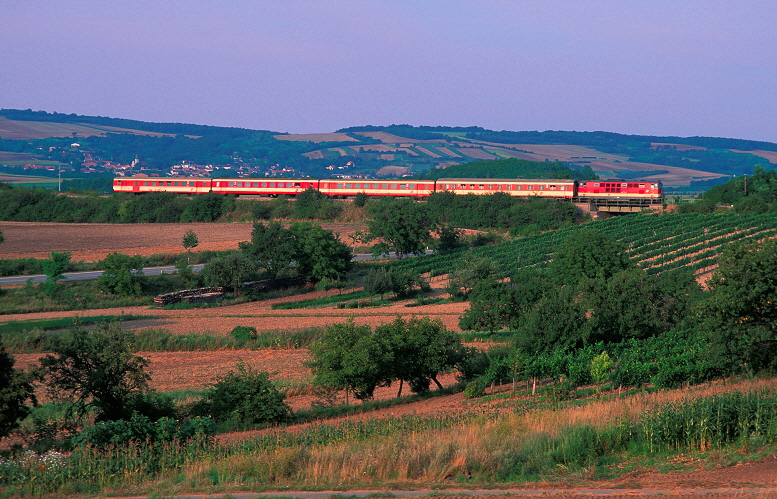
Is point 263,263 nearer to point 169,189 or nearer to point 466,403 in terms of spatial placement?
point 466,403

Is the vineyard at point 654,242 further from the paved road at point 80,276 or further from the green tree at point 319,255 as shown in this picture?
the paved road at point 80,276

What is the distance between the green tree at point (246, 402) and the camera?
62.6 feet

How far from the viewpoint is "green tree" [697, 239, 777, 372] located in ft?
65.1

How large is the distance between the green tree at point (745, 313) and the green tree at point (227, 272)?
32.0m

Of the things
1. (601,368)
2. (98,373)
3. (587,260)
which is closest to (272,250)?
(587,260)

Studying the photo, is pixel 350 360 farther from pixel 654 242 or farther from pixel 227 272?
pixel 654 242

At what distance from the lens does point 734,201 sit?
93.4 meters

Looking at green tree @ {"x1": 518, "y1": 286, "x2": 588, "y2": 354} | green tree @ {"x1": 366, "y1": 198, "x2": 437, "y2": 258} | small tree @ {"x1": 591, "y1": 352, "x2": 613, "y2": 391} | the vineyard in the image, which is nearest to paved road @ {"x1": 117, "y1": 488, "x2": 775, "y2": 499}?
small tree @ {"x1": 591, "y1": 352, "x2": 613, "y2": 391}

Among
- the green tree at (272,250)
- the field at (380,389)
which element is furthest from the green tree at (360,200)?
the green tree at (272,250)

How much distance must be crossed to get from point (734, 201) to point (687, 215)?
61.1 feet

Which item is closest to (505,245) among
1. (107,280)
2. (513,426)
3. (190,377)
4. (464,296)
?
(464,296)

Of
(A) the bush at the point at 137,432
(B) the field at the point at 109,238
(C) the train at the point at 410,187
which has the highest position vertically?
(C) the train at the point at 410,187

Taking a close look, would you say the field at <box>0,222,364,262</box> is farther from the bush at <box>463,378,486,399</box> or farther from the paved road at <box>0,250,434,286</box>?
the bush at <box>463,378,486,399</box>

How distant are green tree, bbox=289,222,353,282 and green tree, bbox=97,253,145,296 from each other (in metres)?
10.5
